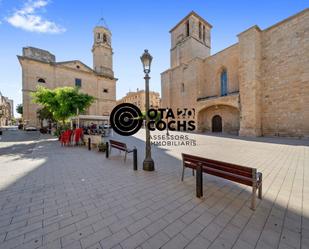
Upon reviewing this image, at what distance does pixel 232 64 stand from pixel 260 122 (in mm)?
9025

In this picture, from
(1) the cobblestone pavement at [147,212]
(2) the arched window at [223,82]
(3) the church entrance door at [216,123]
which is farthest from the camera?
(2) the arched window at [223,82]

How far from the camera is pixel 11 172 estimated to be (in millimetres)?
5176

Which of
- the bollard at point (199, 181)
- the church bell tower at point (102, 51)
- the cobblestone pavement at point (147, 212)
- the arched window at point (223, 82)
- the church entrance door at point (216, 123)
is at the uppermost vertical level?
the church bell tower at point (102, 51)

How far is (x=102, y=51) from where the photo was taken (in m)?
37.4

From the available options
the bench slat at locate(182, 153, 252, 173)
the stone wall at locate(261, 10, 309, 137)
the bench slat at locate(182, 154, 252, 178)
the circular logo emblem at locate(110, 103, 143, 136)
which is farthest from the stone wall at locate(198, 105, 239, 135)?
the bench slat at locate(182, 154, 252, 178)

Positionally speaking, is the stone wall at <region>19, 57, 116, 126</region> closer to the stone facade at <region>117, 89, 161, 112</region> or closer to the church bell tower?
the church bell tower

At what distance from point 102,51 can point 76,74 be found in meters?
8.35

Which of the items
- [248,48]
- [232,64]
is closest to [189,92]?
[232,64]

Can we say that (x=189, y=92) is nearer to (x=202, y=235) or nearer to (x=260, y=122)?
(x=260, y=122)

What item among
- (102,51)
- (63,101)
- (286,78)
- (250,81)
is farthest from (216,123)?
(102,51)

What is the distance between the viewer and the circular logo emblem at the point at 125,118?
1475 cm

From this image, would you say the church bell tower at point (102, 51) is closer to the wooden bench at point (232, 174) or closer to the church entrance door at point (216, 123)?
the church entrance door at point (216, 123)

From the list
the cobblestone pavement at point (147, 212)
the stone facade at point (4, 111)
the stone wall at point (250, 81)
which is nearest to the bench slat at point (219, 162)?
the cobblestone pavement at point (147, 212)

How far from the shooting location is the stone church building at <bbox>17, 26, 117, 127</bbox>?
28.3 meters
